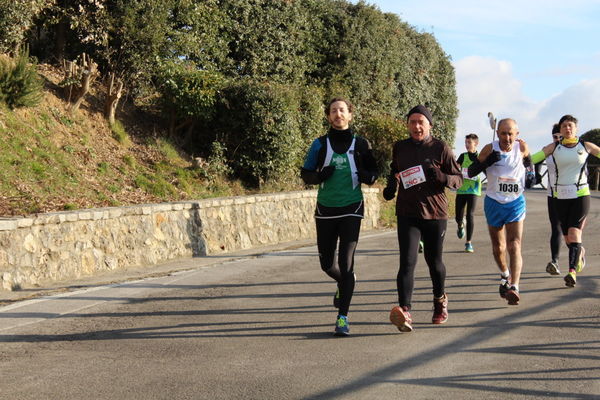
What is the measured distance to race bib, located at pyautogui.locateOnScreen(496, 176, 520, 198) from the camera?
8.41 m

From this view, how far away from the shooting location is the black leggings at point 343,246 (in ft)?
23.5

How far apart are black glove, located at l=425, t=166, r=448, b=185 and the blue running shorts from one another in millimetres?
1547

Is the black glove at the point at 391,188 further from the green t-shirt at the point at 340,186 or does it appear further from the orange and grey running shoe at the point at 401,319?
the orange and grey running shoe at the point at 401,319

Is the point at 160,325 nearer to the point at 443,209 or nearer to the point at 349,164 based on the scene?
the point at 349,164

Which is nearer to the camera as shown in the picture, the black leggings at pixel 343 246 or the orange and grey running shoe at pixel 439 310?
the black leggings at pixel 343 246

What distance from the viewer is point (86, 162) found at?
1472 cm

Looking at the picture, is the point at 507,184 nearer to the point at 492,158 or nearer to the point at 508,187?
the point at 508,187

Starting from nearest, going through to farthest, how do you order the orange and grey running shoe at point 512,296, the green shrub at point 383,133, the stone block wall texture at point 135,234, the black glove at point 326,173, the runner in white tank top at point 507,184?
the black glove at point 326,173, the orange and grey running shoe at point 512,296, the runner in white tank top at point 507,184, the stone block wall texture at point 135,234, the green shrub at point 383,133

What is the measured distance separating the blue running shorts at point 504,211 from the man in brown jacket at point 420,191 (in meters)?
1.31

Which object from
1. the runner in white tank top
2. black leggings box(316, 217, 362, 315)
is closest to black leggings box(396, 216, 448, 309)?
black leggings box(316, 217, 362, 315)

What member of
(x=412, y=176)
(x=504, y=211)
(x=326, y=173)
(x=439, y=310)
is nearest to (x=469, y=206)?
(x=504, y=211)

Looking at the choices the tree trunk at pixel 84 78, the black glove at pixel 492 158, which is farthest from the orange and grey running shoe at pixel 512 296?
the tree trunk at pixel 84 78

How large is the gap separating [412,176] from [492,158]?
1.46 m

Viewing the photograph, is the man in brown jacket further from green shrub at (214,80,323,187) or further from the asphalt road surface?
green shrub at (214,80,323,187)
